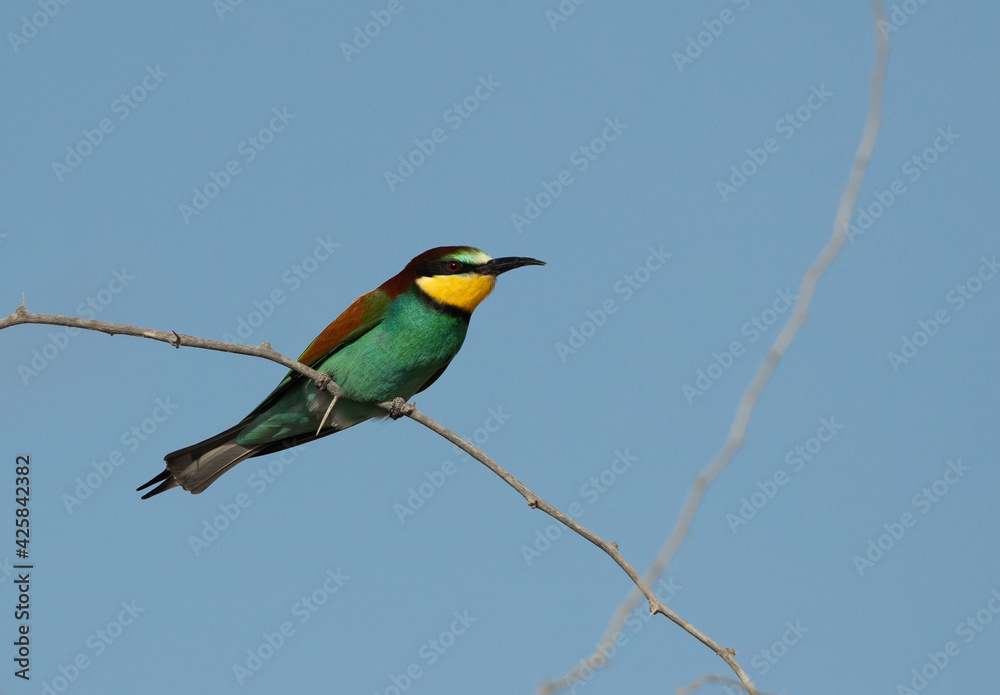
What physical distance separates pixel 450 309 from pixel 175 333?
2301 mm

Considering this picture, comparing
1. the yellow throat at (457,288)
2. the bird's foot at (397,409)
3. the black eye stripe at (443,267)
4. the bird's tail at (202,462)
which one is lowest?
the bird's tail at (202,462)

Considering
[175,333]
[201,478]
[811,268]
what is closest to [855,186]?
[811,268]

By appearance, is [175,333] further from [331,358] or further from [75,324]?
[331,358]

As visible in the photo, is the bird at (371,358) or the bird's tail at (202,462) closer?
the bird's tail at (202,462)

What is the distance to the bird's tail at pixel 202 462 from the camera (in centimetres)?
473

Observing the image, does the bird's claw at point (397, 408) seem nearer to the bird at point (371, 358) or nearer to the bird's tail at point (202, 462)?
the bird at point (371, 358)

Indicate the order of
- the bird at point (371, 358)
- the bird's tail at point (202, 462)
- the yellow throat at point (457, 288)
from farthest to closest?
the yellow throat at point (457, 288), the bird at point (371, 358), the bird's tail at point (202, 462)

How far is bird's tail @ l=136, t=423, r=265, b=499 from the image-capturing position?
473 centimetres

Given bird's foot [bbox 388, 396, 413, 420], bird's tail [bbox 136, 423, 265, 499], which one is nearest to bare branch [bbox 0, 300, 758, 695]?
bird's foot [bbox 388, 396, 413, 420]

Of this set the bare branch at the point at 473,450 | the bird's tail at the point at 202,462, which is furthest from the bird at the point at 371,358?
the bare branch at the point at 473,450

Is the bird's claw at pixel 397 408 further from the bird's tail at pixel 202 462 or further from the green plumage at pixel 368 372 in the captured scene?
the bird's tail at pixel 202 462

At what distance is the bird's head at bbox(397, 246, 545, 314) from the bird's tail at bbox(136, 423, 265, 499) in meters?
1.22

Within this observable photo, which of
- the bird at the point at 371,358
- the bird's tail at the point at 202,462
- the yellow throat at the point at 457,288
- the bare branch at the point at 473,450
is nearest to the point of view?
the bare branch at the point at 473,450

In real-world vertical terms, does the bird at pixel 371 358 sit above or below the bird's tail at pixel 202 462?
above
